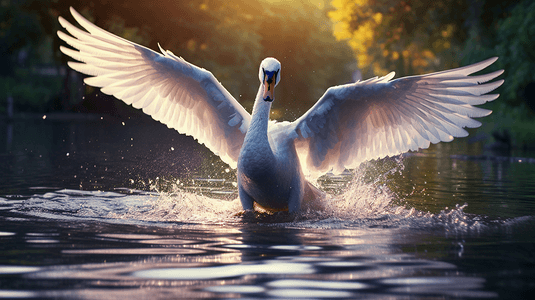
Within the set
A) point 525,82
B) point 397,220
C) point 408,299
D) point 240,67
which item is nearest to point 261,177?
point 397,220

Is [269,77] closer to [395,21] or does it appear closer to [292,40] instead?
[395,21]

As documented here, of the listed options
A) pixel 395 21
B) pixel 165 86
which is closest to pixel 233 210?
pixel 165 86

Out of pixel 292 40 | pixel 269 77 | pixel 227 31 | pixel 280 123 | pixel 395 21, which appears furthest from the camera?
pixel 292 40

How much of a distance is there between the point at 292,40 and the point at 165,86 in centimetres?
3616

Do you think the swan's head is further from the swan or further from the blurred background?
the blurred background

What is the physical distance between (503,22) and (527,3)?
3.28ft

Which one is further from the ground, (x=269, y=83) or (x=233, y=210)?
(x=269, y=83)

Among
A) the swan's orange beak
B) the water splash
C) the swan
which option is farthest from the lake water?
the swan's orange beak

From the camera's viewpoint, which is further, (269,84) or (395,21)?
(395,21)

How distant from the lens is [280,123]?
8469 millimetres

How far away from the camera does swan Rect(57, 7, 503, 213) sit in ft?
24.6

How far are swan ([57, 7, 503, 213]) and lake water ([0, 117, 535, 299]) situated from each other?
514 mm

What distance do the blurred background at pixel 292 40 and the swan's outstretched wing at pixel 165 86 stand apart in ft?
7.41

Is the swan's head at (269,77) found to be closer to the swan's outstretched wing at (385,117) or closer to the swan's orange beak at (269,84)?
the swan's orange beak at (269,84)
